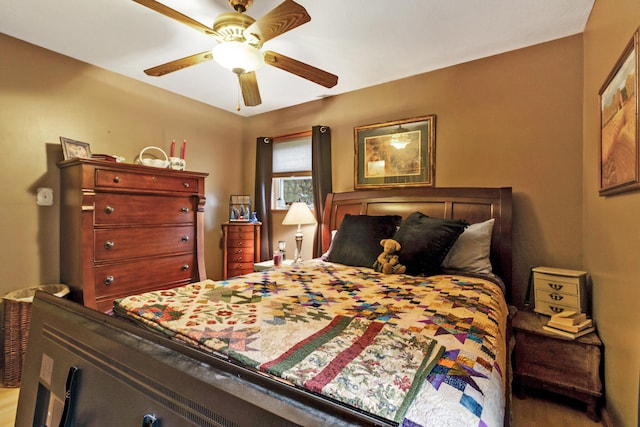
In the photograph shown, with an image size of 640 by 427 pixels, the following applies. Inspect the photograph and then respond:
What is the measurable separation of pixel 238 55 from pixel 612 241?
7.27 feet

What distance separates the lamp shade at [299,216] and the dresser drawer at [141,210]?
3.19 ft

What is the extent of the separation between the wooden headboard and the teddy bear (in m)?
0.68

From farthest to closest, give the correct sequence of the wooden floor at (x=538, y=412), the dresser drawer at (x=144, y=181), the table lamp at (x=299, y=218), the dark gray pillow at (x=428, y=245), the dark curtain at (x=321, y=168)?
the dark curtain at (x=321, y=168), the table lamp at (x=299, y=218), the dresser drawer at (x=144, y=181), the dark gray pillow at (x=428, y=245), the wooden floor at (x=538, y=412)

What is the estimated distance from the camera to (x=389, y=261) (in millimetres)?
2146

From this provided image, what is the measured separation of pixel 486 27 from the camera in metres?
2.13

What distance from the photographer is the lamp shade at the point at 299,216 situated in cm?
326

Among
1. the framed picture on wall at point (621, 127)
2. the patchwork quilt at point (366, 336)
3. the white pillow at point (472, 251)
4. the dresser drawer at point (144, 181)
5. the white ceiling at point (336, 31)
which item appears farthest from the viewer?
the dresser drawer at point (144, 181)

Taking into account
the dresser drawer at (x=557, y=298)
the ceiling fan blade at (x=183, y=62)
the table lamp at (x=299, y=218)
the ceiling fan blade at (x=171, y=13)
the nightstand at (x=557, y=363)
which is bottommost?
the nightstand at (x=557, y=363)

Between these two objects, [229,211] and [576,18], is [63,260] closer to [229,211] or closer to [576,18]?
[229,211]

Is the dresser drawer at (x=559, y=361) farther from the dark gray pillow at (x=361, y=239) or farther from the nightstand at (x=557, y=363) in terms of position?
the dark gray pillow at (x=361, y=239)

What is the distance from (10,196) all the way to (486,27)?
3737 millimetres

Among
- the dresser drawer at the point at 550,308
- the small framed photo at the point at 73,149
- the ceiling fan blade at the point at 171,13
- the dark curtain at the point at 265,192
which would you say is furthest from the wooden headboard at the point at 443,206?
the small framed photo at the point at 73,149

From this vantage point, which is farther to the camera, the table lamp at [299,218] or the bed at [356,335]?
the table lamp at [299,218]

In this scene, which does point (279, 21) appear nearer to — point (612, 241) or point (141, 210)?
point (141, 210)
